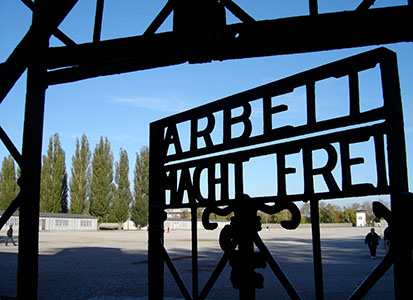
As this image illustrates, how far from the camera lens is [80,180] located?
53531mm

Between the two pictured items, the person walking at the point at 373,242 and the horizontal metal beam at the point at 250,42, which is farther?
the person walking at the point at 373,242

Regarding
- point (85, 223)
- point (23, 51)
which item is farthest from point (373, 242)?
point (85, 223)

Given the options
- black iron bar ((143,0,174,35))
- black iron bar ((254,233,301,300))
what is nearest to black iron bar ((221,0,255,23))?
black iron bar ((143,0,174,35))

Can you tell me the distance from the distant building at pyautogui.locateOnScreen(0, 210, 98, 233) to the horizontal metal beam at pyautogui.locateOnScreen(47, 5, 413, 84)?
155 ft

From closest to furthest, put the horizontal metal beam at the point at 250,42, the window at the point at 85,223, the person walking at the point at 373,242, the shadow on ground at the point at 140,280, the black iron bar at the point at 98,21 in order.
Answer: the horizontal metal beam at the point at 250,42
the black iron bar at the point at 98,21
the shadow on ground at the point at 140,280
the person walking at the point at 373,242
the window at the point at 85,223

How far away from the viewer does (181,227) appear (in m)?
65.6

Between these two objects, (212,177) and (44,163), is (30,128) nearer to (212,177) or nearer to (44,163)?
(212,177)

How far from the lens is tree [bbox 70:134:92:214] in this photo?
52875 mm

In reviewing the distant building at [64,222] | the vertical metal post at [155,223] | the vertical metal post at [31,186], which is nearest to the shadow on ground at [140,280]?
the vertical metal post at [155,223]

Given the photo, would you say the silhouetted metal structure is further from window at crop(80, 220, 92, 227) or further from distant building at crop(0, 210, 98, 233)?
window at crop(80, 220, 92, 227)

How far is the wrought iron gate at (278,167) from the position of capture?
8.52 ft

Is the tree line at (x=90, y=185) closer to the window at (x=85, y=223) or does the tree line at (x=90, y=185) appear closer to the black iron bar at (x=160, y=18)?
the window at (x=85, y=223)

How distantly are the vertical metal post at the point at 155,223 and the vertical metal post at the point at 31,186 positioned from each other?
1127 mm

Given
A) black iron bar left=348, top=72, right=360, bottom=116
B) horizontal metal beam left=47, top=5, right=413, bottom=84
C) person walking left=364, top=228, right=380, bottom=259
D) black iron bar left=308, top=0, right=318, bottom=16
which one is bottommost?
person walking left=364, top=228, right=380, bottom=259
